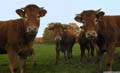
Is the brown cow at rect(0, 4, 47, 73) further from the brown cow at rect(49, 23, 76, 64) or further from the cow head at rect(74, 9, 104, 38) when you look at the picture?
the brown cow at rect(49, 23, 76, 64)

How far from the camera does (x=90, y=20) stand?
53.0 ft

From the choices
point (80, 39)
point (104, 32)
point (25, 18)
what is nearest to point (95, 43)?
point (104, 32)

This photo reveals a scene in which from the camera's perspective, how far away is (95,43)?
17406 millimetres

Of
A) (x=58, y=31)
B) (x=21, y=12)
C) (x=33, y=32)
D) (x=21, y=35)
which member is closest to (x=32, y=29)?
(x=33, y=32)

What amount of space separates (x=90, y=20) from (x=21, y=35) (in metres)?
2.88

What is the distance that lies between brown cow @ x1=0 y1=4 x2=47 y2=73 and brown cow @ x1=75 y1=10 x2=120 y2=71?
1.77 metres

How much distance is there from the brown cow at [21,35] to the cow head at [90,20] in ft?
5.11

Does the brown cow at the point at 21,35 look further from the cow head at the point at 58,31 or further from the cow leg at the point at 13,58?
the cow head at the point at 58,31

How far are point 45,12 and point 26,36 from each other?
1.25 metres

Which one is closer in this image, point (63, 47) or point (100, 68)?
point (100, 68)

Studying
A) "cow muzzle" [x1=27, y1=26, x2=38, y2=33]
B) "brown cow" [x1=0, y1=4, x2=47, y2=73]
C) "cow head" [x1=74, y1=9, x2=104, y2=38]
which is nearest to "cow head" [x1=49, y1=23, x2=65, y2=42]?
"brown cow" [x1=0, y1=4, x2=47, y2=73]

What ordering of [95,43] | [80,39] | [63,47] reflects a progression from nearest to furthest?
[95,43] < [80,39] < [63,47]

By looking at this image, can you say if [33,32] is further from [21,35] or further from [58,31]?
[58,31]

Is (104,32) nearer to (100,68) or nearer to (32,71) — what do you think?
(100,68)
